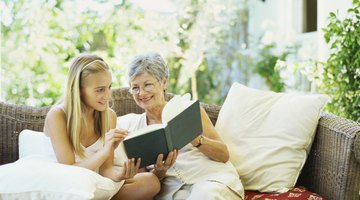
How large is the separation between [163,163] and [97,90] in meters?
0.39

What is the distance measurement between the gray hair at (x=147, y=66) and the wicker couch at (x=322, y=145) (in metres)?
0.47

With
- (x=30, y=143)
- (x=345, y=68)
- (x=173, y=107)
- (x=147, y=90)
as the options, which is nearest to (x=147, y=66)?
(x=147, y=90)

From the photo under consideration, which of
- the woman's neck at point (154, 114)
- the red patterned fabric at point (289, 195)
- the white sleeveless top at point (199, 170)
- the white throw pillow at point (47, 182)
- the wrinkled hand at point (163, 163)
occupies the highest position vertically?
the woman's neck at point (154, 114)

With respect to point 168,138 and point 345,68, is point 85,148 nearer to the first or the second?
point 168,138

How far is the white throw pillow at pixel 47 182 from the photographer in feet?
5.48

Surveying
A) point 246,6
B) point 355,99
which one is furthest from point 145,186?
point 246,6

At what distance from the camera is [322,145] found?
2.38 meters

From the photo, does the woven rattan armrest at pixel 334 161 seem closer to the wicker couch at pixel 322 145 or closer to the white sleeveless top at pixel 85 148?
the wicker couch at pixel 322 145

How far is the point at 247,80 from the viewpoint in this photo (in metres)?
5.37

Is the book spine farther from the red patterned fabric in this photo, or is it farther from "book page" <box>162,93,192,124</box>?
the red patterned fabric

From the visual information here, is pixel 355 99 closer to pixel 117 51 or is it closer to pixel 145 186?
pixel 145 186

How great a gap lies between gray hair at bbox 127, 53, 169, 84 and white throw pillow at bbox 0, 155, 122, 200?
0.62 m

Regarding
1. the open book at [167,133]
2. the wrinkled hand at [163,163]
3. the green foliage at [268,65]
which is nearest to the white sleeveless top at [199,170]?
the wrinkled hand at [163,163]

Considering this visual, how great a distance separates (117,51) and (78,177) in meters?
3.05
